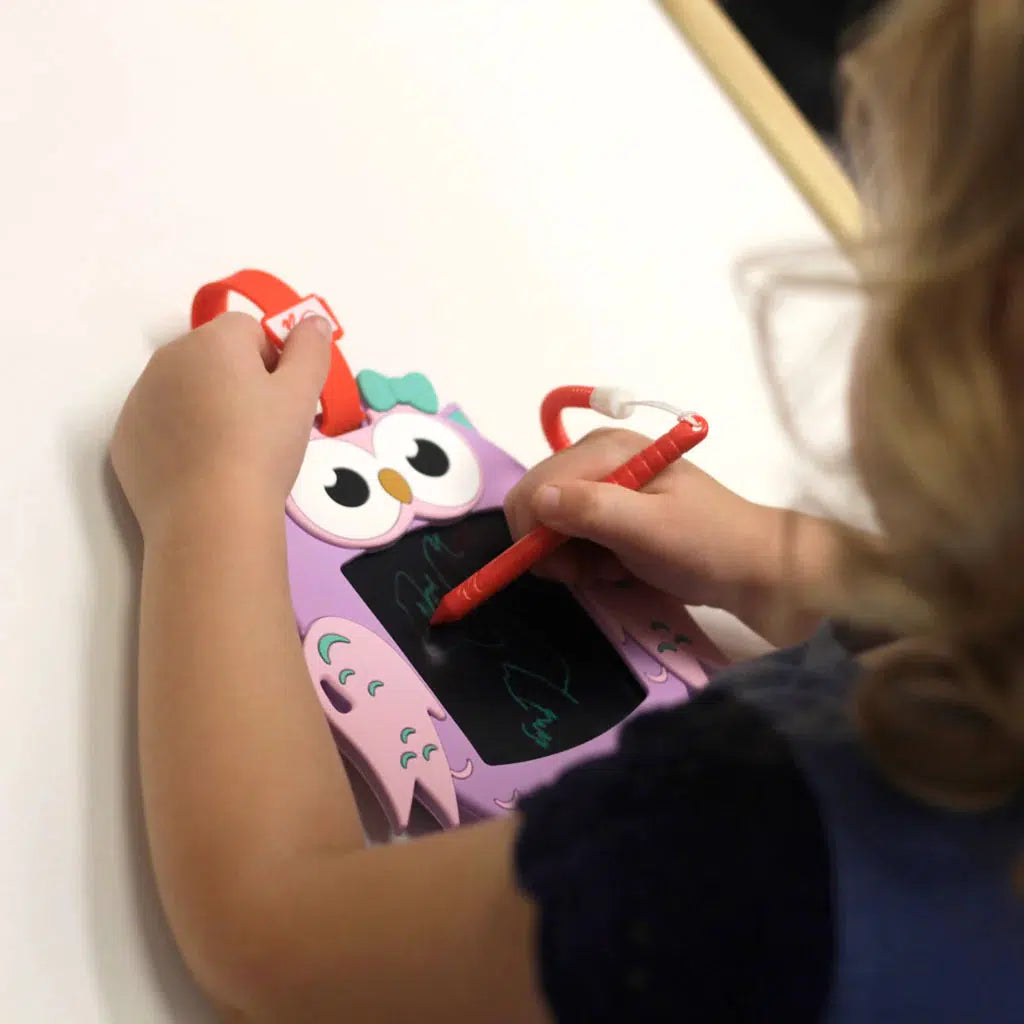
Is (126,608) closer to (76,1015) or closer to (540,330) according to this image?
(76,1015)

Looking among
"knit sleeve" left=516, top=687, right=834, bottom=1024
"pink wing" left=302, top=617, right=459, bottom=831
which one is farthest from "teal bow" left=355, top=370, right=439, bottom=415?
"knit sleeve" left=516, top=687, right=834, bottom=1024

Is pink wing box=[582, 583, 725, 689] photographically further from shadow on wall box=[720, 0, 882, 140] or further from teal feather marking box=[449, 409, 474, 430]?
shadow on wall box=[720, 0, 882, 140]

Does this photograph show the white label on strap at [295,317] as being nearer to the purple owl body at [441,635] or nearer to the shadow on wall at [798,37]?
the purple owl body at [441,635]

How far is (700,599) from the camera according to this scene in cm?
41

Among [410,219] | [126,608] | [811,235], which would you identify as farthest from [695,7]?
[126,608]

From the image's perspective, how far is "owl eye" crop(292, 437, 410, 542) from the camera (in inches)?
14.5

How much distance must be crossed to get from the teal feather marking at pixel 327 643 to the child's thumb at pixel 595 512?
3.2 inches

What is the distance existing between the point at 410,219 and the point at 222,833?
0.29 meters

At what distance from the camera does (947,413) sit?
204mm

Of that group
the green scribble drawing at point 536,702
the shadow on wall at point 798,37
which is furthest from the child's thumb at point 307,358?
the shadow on wall at point 798,37

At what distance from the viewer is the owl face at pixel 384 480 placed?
0.37 meters

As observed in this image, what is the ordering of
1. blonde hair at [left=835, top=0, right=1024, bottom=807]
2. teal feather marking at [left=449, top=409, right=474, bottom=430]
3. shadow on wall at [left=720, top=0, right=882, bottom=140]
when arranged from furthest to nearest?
shadow on wall at [left=720, top=0, right=882, bottom=140] → teal feather marking at [left=449, top=409, right=474, bottom=430] → blonde hair at [left=835, top=0, right=1024, bottom=807]

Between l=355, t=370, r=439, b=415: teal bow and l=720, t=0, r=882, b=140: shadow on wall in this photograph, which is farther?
l=720, t=0, r=882, b=140: shadow on wall

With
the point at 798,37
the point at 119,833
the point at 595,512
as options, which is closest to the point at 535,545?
the point at 595,512
